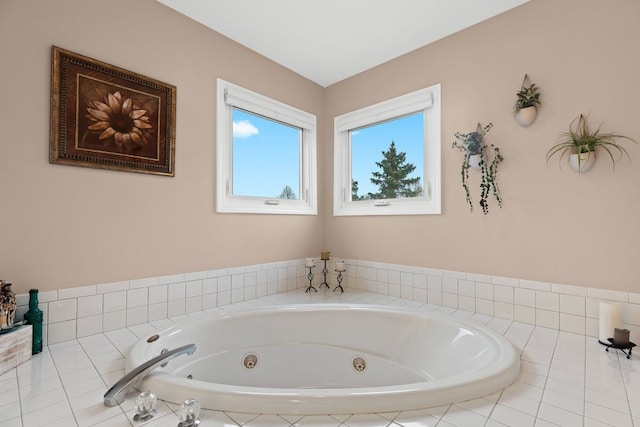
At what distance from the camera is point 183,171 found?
6.32 feet

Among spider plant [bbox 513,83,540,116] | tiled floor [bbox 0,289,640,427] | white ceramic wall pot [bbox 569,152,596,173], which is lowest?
tiled floor [bbox 0,289,640,427]

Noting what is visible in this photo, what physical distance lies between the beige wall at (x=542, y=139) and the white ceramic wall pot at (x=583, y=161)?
44mm

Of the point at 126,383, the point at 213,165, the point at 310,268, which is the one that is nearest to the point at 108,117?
the point at 213,165

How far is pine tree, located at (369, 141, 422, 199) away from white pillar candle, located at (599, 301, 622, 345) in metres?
1.26

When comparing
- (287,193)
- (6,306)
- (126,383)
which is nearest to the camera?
(126,383)

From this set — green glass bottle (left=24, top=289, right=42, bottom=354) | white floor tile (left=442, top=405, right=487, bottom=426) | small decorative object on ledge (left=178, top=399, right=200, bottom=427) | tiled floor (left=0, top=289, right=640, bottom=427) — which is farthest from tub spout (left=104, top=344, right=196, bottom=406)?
white floor tile (left=442, top=405, right=487, bottom=426)

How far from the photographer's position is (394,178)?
2.54m

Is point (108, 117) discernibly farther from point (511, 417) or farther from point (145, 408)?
point (511, 417)

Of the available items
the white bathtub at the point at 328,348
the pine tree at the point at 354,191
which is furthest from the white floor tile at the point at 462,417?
the pine tree at the point at 354,191

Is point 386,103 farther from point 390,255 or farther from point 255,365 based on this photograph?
point 255,365

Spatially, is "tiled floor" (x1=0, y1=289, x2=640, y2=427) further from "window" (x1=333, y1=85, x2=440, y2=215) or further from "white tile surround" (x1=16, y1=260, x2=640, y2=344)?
"window" (x1=333, y1=85, x2=440, y2=215)

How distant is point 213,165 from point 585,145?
2.20 meters

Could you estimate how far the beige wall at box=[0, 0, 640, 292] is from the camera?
4.62 feet

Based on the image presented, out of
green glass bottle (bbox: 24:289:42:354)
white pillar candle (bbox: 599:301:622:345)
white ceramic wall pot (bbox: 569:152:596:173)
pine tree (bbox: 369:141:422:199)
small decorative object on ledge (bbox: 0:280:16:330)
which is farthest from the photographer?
pine tree (bbox: 369:141:422:199)
